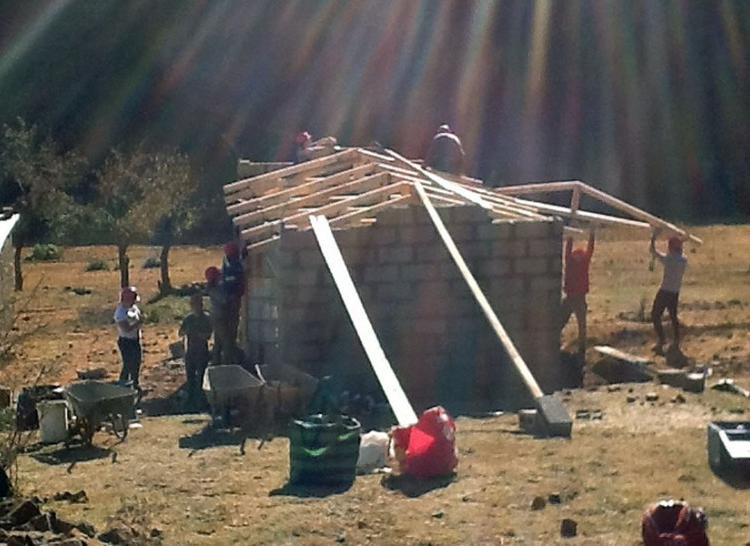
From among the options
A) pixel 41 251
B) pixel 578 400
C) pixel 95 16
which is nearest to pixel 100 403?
pixel 578 400

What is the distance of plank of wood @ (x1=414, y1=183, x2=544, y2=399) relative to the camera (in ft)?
35.6

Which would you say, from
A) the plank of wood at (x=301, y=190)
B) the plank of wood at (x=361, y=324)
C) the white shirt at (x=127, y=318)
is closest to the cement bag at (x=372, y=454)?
the plank of wood at (x=361, y=324)

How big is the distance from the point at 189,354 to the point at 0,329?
4.05 m

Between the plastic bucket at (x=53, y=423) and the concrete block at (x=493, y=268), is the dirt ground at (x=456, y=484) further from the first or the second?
the concrete block at (x=493, y=268)

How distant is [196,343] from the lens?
13273 millimetres

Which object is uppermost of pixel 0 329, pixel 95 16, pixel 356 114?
pixel 95 16

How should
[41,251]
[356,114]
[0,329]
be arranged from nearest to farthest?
[0,329], [41,251], [356,114]

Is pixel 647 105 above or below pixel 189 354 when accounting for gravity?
above

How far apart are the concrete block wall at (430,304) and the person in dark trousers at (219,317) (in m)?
0.77

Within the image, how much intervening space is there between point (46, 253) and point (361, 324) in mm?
19151

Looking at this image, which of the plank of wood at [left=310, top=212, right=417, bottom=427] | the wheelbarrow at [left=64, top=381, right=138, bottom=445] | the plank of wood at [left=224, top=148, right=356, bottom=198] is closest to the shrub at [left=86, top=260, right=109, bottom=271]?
the plank of wood at [left=224, top=148, right=356, bottom=198]

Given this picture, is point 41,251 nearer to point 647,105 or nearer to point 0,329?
point 647,105

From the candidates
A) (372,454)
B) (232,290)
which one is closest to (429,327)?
(232,290)

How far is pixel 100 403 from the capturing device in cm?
1028
